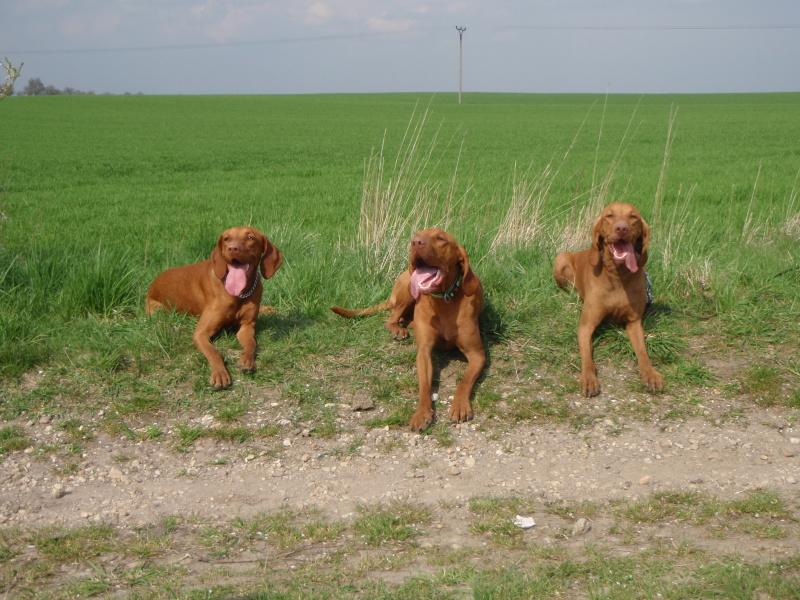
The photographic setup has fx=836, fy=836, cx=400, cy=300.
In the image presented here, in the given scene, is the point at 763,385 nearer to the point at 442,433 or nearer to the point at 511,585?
the point at 442,433

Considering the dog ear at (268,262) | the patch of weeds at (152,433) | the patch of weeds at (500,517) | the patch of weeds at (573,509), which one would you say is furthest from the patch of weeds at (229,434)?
the patch of weeds at (573,509)

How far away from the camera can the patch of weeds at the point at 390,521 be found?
139 inches

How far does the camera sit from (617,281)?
554 centimetres

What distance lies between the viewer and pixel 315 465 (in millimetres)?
4375

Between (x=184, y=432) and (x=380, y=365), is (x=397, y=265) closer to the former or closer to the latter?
(x=380, y=365)

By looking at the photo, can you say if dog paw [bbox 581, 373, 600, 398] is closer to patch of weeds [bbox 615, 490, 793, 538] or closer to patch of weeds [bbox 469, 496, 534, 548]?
patch of weeds [bbox 615, 490, 793, 538]

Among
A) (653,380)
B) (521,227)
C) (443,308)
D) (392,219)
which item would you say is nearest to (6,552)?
(443,308)

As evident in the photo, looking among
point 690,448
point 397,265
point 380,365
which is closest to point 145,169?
point 397,265

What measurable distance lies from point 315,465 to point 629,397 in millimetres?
2015

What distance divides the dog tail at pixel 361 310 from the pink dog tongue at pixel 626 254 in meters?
1.67

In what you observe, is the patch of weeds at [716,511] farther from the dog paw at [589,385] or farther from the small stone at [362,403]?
the small stone at [362,403]

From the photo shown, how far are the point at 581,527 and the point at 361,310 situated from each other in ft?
9.77

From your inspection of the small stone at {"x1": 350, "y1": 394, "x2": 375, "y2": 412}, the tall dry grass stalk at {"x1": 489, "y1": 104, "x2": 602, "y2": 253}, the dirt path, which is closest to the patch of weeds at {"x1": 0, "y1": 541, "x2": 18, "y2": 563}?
the dirt path

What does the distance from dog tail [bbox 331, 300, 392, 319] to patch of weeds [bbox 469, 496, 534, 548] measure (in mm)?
2416
